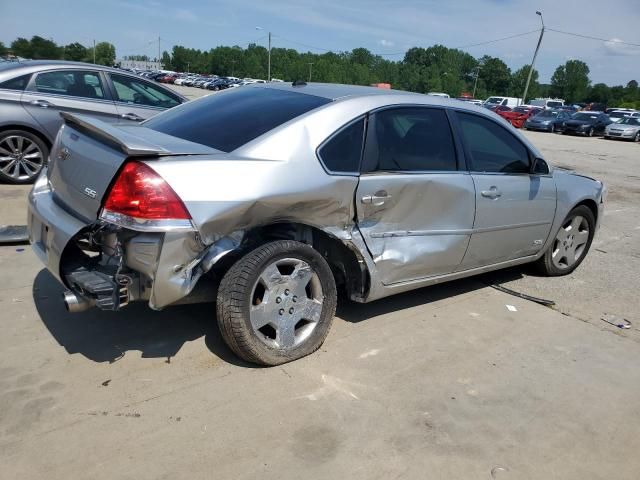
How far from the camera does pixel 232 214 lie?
2.79 m

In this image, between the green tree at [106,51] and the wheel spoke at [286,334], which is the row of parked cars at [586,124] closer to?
the wheel spoke at [286,334]

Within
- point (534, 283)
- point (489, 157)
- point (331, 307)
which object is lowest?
point (534, 283)

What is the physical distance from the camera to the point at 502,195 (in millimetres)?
4203

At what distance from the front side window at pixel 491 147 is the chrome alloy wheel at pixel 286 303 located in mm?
1666

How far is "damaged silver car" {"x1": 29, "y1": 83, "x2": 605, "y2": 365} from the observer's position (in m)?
2.71

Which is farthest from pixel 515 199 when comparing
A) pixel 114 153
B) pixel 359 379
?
pixel 114 153

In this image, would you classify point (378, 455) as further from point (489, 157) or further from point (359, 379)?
point (489, 157)

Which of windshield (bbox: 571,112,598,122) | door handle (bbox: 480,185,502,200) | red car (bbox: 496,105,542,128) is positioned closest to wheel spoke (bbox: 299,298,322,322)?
door handle (bbox: 480,185,502,200)

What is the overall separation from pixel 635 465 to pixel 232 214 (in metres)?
2.37

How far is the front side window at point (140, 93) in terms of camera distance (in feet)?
24.3

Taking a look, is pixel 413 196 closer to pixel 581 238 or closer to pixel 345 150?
pixel 345 150

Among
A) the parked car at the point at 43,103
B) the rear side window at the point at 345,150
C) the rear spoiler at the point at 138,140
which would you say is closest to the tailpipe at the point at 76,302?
the rear spoiler at the point at 138,140

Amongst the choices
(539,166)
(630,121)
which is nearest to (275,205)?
(539,166)

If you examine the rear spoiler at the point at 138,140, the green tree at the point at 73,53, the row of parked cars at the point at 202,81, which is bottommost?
the row of parked cars at the point at 202,81
